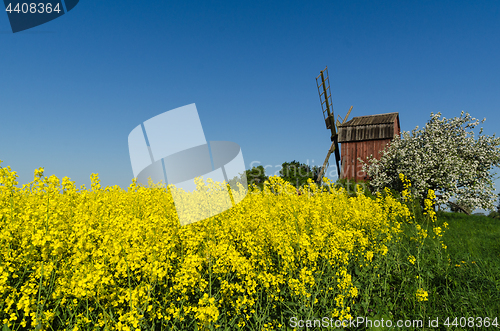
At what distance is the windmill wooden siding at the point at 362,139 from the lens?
20672mm

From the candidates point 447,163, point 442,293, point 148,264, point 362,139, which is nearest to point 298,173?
point 362,139

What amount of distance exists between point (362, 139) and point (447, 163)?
6.61 m

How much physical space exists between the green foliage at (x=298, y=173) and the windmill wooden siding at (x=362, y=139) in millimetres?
3886

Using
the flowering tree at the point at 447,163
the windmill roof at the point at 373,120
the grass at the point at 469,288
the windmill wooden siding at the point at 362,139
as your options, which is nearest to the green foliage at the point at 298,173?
the windmill wooden siding at the point at 362,139

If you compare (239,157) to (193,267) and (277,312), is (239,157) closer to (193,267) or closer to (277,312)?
(277,312)

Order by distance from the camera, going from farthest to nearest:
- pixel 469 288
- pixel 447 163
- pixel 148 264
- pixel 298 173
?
pixel 298 173, pixel 447 163, pixel 469 288, pixel 148 264

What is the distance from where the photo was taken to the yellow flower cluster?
2818 millimetres

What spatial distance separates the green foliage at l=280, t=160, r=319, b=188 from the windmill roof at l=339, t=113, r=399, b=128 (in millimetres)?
5644

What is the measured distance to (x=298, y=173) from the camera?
2758cm

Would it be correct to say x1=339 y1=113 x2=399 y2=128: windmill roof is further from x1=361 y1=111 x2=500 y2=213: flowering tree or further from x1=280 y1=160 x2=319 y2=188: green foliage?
x1=280 y1=160 x2=319 y2=188: green foliage

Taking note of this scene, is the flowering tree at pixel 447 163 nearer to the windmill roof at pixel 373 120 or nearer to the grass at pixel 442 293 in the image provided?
the windmill roof at pixel 373 120

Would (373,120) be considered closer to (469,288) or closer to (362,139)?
(362,139)

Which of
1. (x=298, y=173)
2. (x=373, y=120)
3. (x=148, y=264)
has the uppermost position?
(x=373, y=120)

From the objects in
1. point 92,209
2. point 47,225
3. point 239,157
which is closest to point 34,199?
point 92,209
